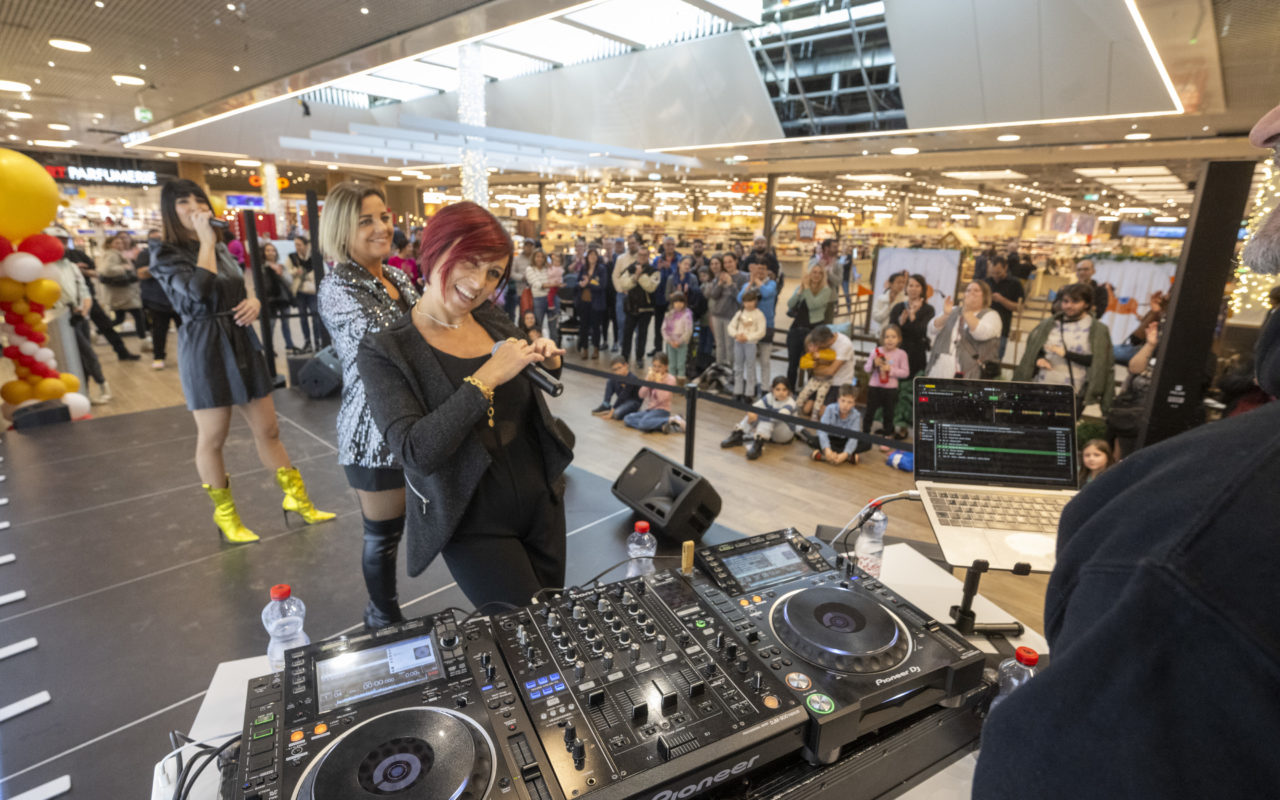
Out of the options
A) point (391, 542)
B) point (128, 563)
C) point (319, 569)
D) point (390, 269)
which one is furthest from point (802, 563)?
point (128, 563)

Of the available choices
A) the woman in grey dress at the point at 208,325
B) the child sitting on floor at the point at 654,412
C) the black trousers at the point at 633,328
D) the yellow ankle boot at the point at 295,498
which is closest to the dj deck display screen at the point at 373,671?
the woman in grey dress at the point at 208,325

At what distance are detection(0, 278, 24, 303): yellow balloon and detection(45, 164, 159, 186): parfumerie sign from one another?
14692mm

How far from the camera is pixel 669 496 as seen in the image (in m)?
3.11

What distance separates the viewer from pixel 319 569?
277 cm

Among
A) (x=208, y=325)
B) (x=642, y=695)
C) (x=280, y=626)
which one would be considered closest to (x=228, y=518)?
(x=208, y=325)

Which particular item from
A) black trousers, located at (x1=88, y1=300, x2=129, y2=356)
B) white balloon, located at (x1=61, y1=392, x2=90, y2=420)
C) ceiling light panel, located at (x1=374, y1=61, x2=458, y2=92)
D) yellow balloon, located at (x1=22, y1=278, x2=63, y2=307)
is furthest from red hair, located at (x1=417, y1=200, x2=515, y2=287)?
ceiling light panel, located at (x1=374, y1=61, x2=458, y2=92)

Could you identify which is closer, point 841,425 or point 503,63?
point 841,425

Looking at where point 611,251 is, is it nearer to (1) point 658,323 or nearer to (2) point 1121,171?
(1) point 658,323

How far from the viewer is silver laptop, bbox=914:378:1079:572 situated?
143 cm

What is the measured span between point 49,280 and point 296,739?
5567 millimetres

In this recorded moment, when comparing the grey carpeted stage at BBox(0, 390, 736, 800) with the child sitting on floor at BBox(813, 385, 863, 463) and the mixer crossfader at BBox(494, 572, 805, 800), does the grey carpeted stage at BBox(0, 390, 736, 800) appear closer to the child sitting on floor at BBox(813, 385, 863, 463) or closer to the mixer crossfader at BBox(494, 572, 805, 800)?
the mixer crossfader at BBox(494, 572, 805, 800)

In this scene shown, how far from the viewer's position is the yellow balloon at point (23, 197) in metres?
3.82

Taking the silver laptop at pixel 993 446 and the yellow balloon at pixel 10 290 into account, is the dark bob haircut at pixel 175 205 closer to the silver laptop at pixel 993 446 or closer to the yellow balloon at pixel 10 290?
the silver laptop at pixel 993 446

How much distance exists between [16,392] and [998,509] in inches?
247
